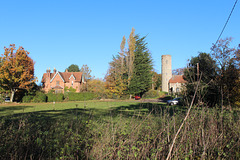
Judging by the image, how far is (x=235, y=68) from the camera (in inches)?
671

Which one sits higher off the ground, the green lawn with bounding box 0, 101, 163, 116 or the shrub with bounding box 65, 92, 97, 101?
the shrub with bounding box 65, 92, 97, 101

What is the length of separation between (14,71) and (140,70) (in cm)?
2473

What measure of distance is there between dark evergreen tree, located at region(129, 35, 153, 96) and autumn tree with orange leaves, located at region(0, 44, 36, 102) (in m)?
20.5

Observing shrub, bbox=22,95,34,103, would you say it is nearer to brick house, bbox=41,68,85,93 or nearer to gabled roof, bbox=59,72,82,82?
brick house, bbox=41,68,85,93

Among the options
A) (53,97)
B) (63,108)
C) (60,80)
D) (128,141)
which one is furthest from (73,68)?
(128,141)

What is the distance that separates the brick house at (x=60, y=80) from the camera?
164ft

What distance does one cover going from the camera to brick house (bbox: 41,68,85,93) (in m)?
50.1

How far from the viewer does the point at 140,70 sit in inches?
1671

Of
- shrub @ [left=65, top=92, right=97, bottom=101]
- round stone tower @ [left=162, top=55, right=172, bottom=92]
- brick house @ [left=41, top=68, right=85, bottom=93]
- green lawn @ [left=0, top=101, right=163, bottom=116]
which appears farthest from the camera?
round stone tower @ [left=162, top=55, right=172, bottom=92]

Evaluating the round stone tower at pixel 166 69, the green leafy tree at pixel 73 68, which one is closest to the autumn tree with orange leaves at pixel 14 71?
the round stone tower at pixel 166 69

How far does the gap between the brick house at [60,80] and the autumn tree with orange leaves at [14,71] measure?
53.2 ft

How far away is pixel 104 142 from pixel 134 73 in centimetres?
3884

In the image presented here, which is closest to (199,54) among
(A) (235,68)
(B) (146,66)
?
(A) (235,68)

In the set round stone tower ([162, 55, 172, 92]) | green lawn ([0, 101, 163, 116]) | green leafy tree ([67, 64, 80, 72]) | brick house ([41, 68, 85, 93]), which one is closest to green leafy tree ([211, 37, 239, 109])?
green lawn ([0, 101, 163, 116])
